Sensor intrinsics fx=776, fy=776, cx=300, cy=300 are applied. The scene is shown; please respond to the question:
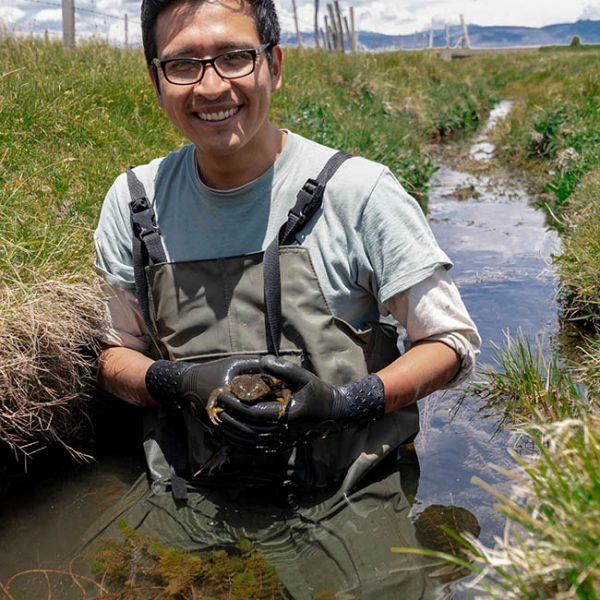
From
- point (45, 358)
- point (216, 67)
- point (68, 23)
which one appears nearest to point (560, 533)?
point (216, 67)

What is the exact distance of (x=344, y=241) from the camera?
288 cm

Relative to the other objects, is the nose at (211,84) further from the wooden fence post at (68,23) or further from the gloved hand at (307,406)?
the wooden fence post at (68,23)

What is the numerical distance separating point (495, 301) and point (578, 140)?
456 cm

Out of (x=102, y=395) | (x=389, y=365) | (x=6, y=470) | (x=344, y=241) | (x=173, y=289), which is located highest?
(x=344, y=241)

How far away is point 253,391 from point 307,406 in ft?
0.62

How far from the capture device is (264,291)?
9.41 feet

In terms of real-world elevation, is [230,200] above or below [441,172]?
above

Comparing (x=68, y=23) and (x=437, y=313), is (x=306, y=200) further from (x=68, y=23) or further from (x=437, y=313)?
(x=68, y=23)

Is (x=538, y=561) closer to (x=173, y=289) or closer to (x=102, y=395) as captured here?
(x=173, y=289)

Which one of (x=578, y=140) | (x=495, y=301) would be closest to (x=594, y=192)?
(x=495, y=301)

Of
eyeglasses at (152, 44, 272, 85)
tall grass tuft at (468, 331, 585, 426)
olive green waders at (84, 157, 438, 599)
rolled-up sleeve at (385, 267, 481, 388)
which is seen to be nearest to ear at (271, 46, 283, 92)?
eyeglasses at (152, 44, 272, 85)

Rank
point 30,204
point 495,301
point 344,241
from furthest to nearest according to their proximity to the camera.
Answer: point 495,301, point 30,204, point 344,241

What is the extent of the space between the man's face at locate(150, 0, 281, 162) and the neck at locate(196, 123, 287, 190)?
0.02m

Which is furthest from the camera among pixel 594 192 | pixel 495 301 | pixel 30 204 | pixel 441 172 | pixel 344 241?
pixel 441 172
